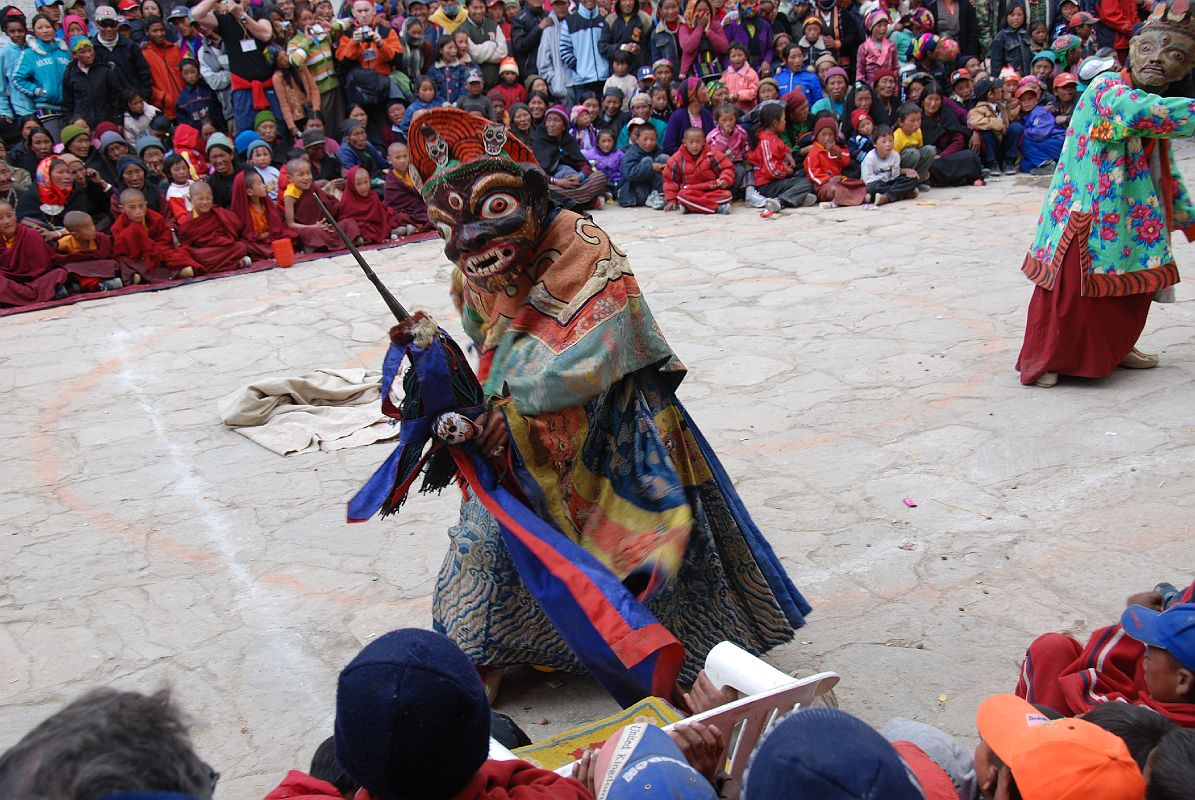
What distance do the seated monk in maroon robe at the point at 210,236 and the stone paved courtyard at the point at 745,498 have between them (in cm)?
210

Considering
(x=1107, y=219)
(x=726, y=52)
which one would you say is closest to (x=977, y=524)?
(x=1107, y=219)

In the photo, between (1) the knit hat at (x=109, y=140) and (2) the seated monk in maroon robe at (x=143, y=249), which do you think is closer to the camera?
(2) the seated monk in maroon robe at (x=143, y=249)

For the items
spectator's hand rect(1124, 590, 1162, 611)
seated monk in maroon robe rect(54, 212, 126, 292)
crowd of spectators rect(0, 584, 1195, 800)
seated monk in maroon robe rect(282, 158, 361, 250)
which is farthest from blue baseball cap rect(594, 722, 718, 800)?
seated monk in maroon robe rect(282, 158, 361, 250)

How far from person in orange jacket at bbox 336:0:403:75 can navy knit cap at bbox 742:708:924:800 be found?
38.6 feet

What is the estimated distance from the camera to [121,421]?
6.04 metres

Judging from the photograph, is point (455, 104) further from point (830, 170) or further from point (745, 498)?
point (745, 498)

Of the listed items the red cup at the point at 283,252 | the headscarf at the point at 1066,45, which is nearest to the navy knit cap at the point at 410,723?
the red cup at the point at 283,252

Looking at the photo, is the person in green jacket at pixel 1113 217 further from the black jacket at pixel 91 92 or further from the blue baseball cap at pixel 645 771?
the black jacket at pixel 91 92

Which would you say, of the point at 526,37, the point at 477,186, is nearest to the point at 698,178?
the point at 526,37

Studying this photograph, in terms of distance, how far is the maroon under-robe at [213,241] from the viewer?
9.92 m

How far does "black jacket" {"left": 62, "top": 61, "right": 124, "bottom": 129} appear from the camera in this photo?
1105 centimetres

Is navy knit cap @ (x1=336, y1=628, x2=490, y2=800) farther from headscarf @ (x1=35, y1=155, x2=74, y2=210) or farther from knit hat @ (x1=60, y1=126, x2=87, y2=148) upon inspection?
knit hat @ (x1=60, y1=126, x2=87, y2=148)

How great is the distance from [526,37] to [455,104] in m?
2.55

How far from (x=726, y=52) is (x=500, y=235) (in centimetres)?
1071
